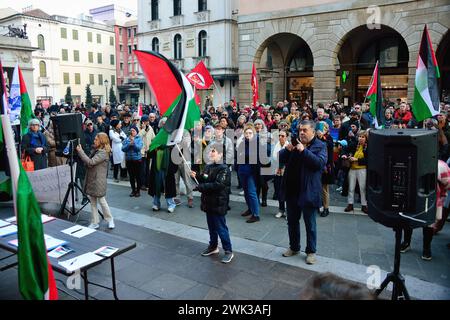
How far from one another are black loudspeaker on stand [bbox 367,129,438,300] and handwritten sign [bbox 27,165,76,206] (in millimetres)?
6767

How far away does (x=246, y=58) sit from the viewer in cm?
2325

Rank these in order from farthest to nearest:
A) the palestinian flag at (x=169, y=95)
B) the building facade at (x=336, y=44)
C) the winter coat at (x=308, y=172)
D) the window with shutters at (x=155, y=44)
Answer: the window with shutters at (x=155, y=44)
the building facade at (x=336, y=44)
the palestinian flag at (x=169, y=95)
the winter coat at (x=308, y=172)

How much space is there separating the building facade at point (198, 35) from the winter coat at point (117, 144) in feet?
51.2

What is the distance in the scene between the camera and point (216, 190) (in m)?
5.38

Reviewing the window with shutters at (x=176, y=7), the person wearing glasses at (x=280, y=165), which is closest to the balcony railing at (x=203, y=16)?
the window with shutters at (x=176, y=7)

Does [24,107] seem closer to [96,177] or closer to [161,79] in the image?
[96,177]

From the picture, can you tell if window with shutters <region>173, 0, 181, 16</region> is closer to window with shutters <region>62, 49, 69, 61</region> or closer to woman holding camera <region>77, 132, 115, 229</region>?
woman holding camera <region>77, 132, 115, 229</region>

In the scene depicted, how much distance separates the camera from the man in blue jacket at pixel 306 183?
5203mm

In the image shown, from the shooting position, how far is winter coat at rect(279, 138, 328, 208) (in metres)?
5.14

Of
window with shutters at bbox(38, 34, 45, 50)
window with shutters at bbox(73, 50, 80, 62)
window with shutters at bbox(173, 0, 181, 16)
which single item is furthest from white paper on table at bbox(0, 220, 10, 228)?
window with shutters at bbox(73, 50, 80, 62)

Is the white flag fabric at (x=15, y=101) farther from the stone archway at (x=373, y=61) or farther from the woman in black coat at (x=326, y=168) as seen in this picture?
the stone archway at (x=373, y=61)

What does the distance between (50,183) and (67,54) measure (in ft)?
174

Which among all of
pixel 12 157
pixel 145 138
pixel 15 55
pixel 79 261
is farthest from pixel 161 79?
pixel 15 55
